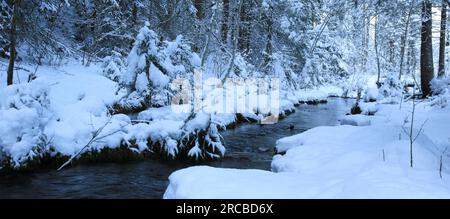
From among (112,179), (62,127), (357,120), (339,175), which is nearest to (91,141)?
(62,127)

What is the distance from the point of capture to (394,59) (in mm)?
53938

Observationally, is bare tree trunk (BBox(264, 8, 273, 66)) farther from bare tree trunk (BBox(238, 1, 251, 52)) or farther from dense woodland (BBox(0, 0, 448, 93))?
bare tree trunk (BBox(238, 1, 251, 52))

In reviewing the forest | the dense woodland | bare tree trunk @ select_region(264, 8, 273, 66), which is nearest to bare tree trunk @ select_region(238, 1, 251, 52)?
the dense woodland

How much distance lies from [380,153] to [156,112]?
727 cm

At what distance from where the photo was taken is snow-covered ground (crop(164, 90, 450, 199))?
16.4 feet

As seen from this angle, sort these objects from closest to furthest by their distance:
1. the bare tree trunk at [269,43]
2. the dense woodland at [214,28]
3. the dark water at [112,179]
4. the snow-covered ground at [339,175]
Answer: the snow-covered ground at [339,175]
the dark water at [112,179]
the dense woodland at [214,28]
the bare tree trunk at [269,43]

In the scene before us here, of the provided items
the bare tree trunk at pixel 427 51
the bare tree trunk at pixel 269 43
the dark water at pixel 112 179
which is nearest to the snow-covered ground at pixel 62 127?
the dark water at pixel 112 179

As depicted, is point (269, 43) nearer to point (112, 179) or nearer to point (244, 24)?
point (244, 24)

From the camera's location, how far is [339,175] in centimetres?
611

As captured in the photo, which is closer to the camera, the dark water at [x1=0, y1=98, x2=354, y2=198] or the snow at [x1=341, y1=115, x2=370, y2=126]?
the dark water at [x1=0, y1=98, x2=354, y2=198]

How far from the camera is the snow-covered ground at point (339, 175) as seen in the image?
4988 millimetres

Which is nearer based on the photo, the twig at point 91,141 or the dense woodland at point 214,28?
the twig at point 91,141

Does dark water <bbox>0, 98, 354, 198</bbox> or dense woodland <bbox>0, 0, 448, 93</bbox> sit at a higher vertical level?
dense woodland <bbox>0, 0, 448, 93</bbox>

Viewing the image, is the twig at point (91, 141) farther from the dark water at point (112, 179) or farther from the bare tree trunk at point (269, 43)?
the bare tree trunk at point (269, 43)
